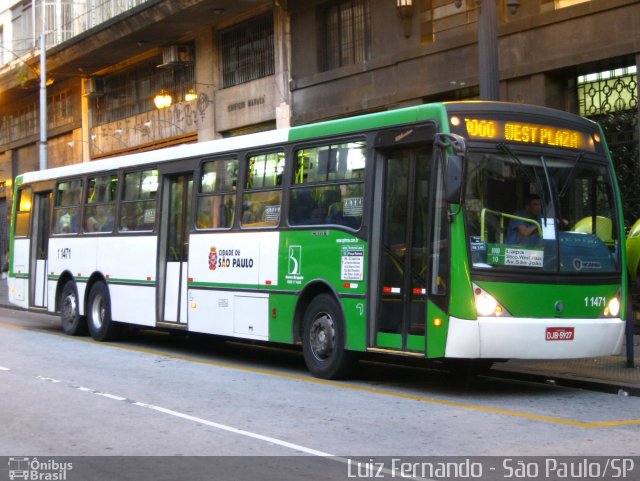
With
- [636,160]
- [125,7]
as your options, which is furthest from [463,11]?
[125,7]

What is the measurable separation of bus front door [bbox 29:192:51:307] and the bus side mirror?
1153 cm

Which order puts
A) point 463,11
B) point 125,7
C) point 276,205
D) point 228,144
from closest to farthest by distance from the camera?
point 276,205 → point 228,144 → point 463,11 → point 125,7

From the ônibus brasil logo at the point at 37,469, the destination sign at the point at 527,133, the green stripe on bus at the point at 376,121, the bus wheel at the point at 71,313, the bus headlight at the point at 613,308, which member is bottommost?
the ônibus brasil logo at the point at 37,469

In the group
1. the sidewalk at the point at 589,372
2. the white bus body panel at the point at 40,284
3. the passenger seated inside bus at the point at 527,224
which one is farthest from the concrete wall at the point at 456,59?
the white bus body panel at the point at 40,284

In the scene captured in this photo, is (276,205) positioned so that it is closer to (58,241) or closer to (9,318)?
(58,241)

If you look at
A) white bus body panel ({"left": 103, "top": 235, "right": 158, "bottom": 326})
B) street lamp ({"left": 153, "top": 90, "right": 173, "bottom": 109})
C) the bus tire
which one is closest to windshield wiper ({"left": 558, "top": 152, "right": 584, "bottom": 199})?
the bus tire

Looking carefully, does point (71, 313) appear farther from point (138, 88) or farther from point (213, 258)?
point (138, 88)

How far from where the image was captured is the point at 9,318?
23.8m

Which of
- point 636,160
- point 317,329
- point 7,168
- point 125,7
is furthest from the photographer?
point 7,168

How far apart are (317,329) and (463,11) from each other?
9.43 meters

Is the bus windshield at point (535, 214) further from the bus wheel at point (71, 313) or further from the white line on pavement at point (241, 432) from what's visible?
the bus wheel at point (71, 313)

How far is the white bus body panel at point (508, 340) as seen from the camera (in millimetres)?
10453

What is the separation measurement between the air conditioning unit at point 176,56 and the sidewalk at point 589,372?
18193 mm

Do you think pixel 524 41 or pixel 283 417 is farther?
pixel 524 41
